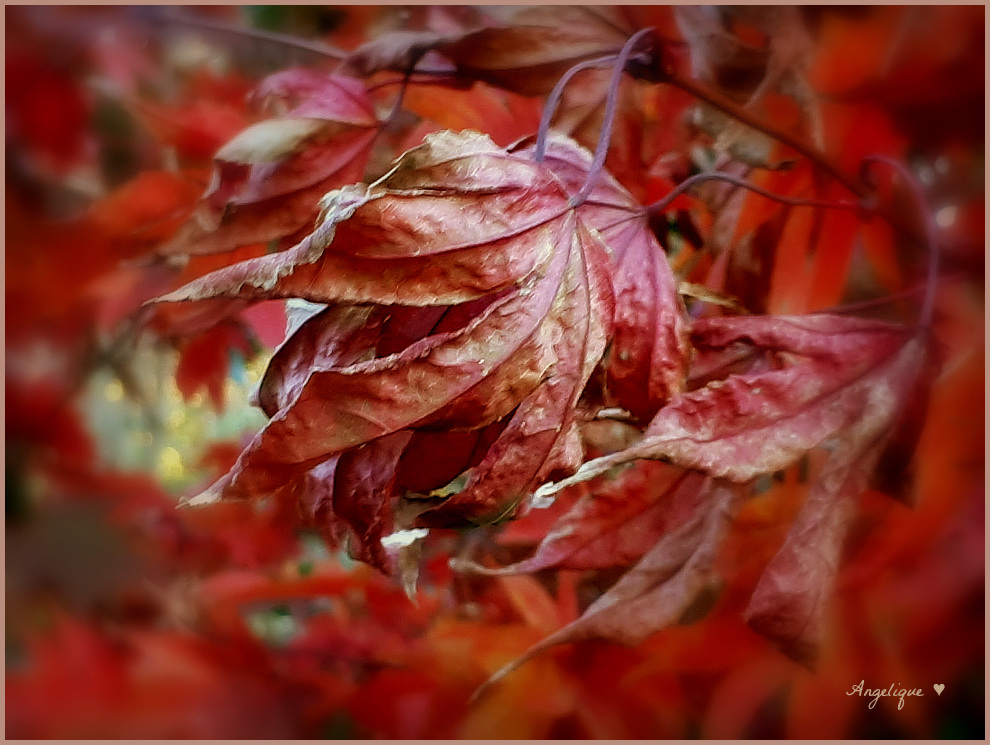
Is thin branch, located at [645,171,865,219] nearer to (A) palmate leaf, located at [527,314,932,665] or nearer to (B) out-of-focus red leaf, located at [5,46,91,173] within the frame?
(A) palmate leaf, located at [527,314,932,665]

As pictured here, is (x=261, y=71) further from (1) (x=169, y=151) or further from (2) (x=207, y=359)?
(2) (x=207, y=359)

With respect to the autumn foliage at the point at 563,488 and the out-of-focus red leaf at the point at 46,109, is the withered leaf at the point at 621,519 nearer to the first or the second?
the autumn foliage at the point at 563,488

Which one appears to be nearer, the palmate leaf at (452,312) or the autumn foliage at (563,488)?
the palmate leaf at (452,312)

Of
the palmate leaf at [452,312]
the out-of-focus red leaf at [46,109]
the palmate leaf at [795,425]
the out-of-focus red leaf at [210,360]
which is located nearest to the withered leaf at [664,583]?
the palmate leaf at [795,425]

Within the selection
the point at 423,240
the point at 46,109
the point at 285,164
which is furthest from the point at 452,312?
the point at 46,109

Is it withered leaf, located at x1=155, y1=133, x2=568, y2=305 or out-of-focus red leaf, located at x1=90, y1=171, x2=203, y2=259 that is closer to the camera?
withered leaf, located at x1=155, y1=133, x2=568, y2=305

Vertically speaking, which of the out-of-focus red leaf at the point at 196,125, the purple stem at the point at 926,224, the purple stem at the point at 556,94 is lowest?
the purple stem at the point at 926,224

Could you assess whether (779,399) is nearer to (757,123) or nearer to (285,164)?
(757,123)

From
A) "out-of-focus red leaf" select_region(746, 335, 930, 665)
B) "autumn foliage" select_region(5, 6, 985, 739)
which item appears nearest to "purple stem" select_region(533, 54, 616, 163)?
"autumn foliage" select_region(5, 6, 985, 739)

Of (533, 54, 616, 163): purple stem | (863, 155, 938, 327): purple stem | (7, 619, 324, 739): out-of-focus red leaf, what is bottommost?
(7, 619, 324, 739): out-of-focus red leaf
